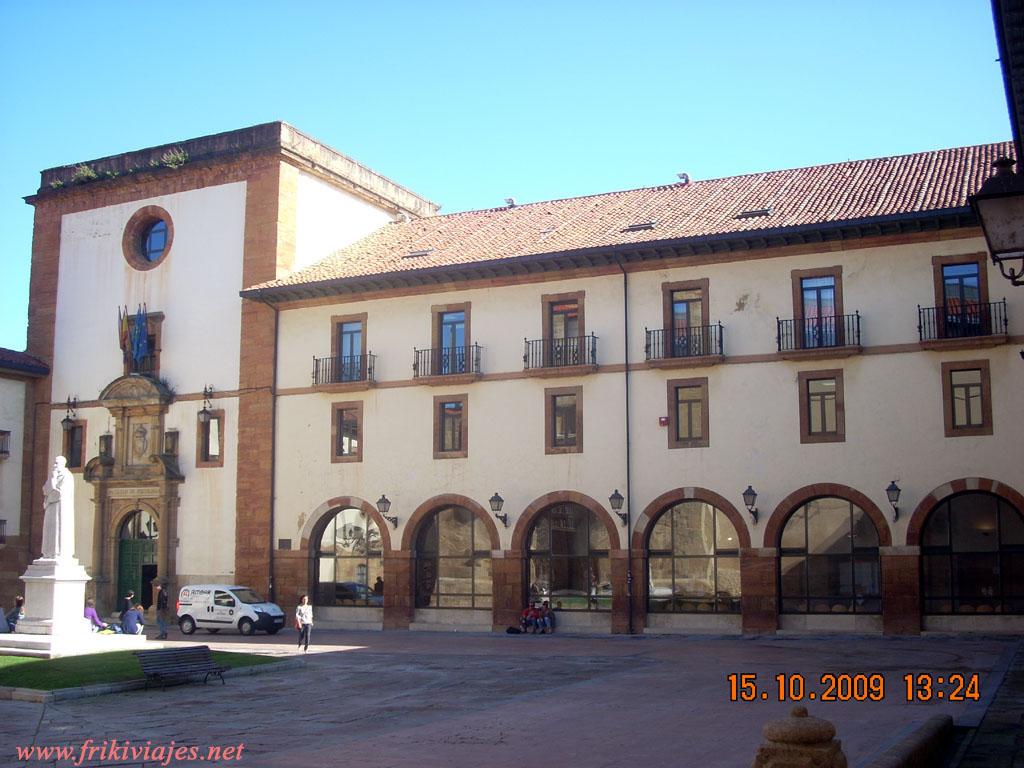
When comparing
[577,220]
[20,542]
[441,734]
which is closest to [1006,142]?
[577,220]

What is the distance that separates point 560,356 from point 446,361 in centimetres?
362

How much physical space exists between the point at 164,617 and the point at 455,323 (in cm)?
1247

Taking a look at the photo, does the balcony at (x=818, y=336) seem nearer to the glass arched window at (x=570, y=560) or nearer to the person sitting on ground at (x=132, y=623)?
the glass arched window at (x=570, y=560)

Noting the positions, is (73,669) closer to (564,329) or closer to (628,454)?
(628,454)

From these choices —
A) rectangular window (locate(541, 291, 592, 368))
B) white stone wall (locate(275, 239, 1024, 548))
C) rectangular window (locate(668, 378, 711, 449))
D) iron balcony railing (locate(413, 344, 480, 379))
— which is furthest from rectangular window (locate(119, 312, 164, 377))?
rectangular window (locate(668, 378, 711, 449))

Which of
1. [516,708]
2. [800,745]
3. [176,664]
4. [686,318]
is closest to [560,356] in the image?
[686,318]

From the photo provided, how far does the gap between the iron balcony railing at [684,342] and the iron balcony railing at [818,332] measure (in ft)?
5.59

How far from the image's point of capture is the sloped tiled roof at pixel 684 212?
32.3 metres

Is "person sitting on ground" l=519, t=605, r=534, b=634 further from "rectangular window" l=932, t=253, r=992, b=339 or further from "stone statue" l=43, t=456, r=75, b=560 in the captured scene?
"rectangular window" l=932, t=253, r=992, b=339

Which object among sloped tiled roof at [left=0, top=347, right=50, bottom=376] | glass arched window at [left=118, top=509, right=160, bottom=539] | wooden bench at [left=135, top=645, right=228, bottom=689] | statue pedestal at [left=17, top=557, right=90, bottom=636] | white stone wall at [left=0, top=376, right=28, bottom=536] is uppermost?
sloped tiled roof at [left=0, top=347, right=50, bottom=376]

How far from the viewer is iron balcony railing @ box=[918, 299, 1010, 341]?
96.3 feet

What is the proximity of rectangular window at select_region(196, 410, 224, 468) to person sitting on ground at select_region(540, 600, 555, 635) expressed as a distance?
485 inches

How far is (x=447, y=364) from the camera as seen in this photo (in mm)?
35562

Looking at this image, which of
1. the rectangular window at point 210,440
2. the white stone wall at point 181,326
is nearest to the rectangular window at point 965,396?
the white stone wall at point 181,326
